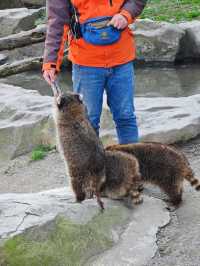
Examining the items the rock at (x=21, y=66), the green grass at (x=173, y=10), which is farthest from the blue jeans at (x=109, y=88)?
the green grass at (x=173, y=10)

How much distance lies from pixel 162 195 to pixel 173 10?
9.92m

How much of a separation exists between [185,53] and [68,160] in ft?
27.7

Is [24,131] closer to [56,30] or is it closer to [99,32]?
[56,30]

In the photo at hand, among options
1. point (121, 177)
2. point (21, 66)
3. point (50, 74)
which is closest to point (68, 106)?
point (50, 74)

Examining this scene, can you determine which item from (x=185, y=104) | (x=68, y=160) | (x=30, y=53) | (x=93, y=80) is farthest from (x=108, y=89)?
(x=30, y=53)

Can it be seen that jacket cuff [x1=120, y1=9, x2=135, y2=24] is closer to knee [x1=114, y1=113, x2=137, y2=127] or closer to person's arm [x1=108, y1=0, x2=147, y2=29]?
person's arm [x1=108, y1=0, x2=147, y2=29]

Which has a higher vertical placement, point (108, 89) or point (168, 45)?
point (108, 89)

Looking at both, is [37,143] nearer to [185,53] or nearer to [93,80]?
[93,80]

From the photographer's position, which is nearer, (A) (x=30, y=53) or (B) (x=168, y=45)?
(B) (x=168, y=45)

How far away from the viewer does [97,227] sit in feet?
15.0

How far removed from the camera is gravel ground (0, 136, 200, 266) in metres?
4.50

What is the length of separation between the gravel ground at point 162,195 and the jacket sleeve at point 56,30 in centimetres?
143

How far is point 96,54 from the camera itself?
5.29 m

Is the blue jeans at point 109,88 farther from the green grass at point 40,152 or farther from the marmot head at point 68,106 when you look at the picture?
the green grass at point 40,152
